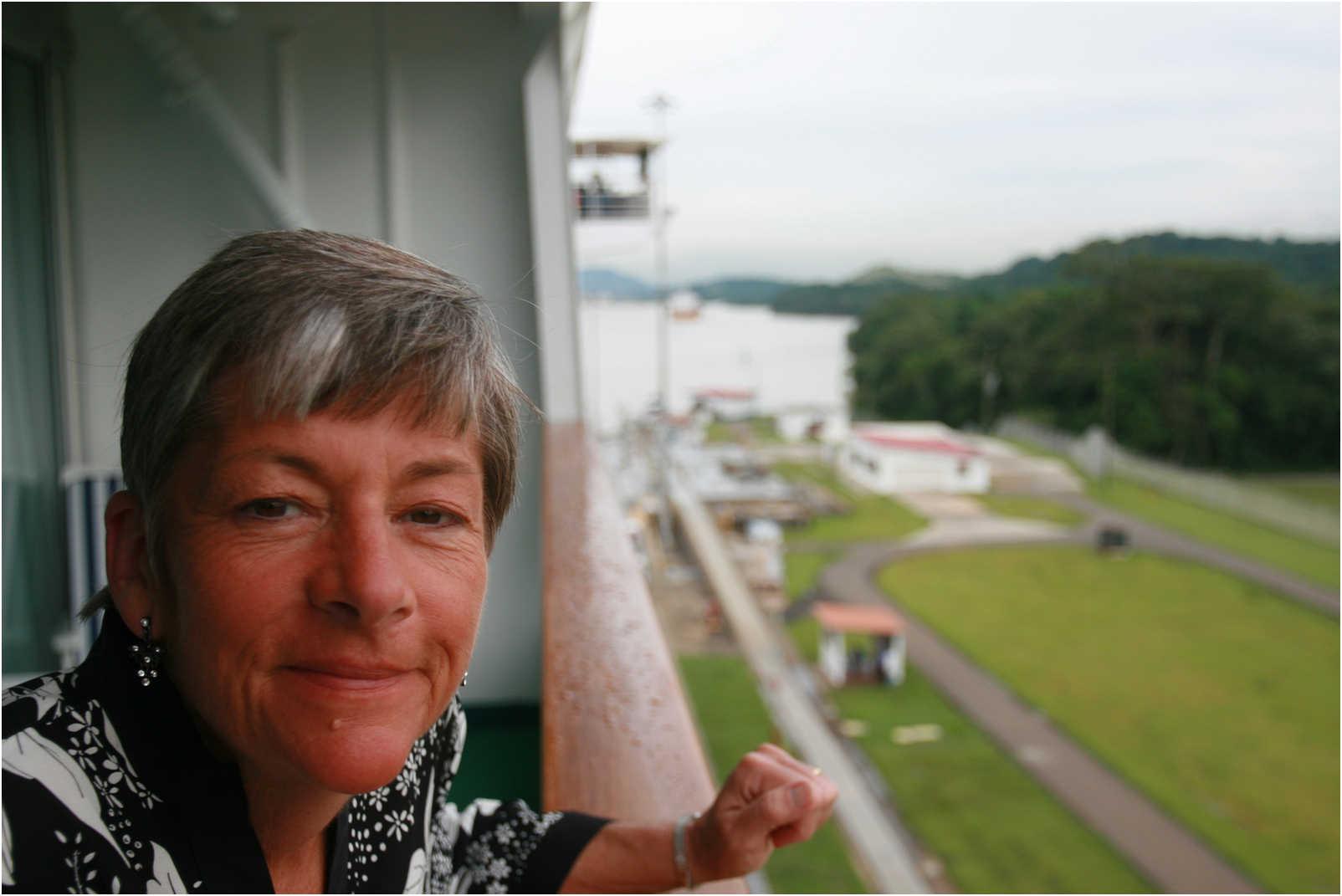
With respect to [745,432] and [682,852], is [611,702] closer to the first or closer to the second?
[682,852]

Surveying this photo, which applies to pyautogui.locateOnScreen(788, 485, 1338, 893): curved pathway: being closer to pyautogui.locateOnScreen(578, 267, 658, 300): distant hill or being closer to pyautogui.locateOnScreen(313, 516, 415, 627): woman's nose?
pyautogui.locateOnScreen(578, 267, 658, 300): distant hill

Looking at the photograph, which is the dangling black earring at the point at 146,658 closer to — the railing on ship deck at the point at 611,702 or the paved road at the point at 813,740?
the railing on ship deck at the point at 611,702

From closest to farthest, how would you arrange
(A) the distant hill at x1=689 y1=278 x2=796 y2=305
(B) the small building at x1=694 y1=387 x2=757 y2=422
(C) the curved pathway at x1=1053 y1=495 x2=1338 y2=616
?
1. (A) the distant hill at x1=689 y1=278 x2=796 y2=305
2. (C) the curved pathway at x1=1053 y1=495 x2=1338 y2=616
3. (B) the small building at x1=694 y1=387 x2=757 y2=422

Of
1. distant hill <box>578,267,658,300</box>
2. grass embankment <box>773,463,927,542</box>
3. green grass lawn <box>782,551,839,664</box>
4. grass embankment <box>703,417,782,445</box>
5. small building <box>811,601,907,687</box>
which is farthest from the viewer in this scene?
grass embankment <box>703,417,782,445</box>

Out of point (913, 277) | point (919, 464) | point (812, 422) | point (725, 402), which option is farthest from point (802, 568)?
point (913, 277)

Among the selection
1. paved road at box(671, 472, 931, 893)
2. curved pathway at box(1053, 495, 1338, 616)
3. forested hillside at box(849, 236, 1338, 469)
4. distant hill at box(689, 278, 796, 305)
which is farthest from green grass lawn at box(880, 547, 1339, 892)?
→ distant hill at box(689, 278, 796, 305)

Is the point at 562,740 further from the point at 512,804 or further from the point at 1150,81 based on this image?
the point at 1150,81
